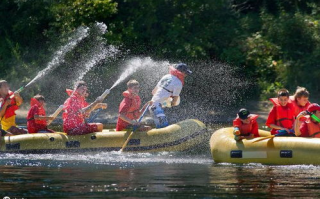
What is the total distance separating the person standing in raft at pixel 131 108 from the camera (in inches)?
776

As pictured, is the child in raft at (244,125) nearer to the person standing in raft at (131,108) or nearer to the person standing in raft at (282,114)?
the person standing in raft at (282,114)

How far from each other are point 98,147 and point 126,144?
562 mm

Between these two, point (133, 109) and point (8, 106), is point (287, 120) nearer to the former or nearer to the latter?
point (133, 109)

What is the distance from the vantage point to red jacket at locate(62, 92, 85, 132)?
19.7m

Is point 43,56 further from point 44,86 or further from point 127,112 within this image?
point 127,112

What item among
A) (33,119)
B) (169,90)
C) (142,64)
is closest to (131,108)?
(169,90)

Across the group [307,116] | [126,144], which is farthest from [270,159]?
[126,144]

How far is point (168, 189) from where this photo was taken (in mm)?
14383

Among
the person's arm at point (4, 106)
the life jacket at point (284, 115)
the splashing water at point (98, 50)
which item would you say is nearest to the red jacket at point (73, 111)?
the person's arm at point (4, 106)

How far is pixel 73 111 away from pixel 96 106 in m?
A: 0.47

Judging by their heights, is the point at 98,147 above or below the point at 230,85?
below

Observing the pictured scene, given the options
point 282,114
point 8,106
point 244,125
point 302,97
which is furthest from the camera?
point 8,106

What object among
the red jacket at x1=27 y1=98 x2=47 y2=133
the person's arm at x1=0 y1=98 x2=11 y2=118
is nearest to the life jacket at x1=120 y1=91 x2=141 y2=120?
the red jacket at x1=27 y1=98 x2=47 y2=133

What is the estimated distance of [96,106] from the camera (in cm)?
1962
